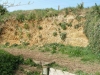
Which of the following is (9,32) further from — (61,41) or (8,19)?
(61,41)

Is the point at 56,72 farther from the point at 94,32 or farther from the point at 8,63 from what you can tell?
the point at 94,32

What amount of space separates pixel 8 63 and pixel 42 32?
7775 mm

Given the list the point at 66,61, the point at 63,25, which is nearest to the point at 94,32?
the point at 66,61

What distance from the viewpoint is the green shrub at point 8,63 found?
437 inches

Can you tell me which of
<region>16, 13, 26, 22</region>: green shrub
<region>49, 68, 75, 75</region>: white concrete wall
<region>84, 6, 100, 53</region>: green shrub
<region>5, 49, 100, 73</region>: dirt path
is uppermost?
<region>16, 13, 26, 22</region>: green shrub

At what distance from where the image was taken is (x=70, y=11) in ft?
61.9

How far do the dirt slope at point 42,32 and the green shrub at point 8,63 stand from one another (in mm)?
5661

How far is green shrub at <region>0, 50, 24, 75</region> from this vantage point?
11.1 metres

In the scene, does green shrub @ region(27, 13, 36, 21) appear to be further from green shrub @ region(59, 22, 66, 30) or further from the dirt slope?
green shrub @ region(59, 22, 66, 30)

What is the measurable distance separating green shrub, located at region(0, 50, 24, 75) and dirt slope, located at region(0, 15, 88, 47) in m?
5.66

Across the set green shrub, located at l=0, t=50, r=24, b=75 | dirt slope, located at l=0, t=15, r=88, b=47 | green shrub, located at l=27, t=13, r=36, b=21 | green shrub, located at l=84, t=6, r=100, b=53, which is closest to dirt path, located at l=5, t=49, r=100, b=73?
green shrub, located at l=0, t=50, r=24, b=75

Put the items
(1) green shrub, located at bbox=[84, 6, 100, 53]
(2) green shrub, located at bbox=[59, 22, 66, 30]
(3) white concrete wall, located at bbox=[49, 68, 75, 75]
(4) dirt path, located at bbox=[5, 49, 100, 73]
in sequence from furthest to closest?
1. (2) green shrub, located at bbox=[59, 22, 66, 30]
2. (1) green shrub, located at bbox=[84, 6, 100, 53]
3. (4) dirt path, located at bbox=[5, 49, 100, 73]
4. (3) white concrete wall, located at bbox=[49, 68, 75, 75]

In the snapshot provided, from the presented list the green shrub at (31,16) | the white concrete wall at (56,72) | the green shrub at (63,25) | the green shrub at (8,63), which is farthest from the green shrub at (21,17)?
the white concrete wall at (56,72)

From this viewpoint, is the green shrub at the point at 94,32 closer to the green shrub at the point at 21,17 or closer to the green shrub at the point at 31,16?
the green shrub at the point at 31,16
